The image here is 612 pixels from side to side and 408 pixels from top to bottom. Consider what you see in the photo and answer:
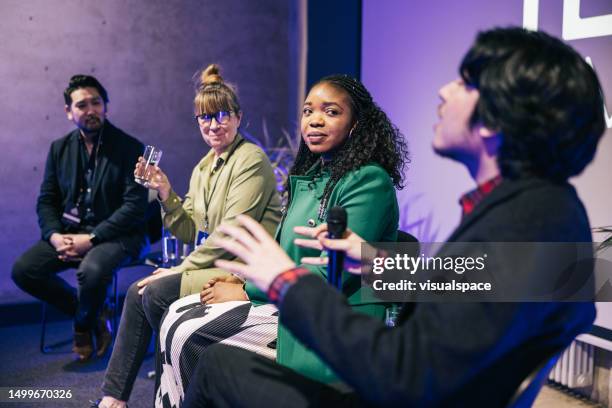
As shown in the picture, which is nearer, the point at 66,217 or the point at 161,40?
the point at 66,217

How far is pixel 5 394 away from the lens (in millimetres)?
2865

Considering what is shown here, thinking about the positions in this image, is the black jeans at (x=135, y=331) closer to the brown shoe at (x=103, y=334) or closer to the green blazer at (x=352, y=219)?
the green blazer at (x=352, y=219)

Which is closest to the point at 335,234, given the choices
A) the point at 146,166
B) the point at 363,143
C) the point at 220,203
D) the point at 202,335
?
the point at 363,143

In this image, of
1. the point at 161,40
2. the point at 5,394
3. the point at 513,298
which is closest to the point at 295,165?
the point at 513,298

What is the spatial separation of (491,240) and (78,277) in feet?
9.42

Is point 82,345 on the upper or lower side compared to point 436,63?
lower

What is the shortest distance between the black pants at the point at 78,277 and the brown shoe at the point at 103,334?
0.26 feet

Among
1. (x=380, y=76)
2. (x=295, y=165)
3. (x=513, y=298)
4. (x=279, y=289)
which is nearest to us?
(x=513, y=298)

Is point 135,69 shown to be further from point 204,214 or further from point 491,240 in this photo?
point 491,240

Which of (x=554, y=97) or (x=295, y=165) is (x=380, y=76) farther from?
(x=554, y=97)

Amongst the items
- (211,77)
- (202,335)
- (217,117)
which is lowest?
(202,335)

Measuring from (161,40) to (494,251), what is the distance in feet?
12.5

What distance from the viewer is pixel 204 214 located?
9.28ft

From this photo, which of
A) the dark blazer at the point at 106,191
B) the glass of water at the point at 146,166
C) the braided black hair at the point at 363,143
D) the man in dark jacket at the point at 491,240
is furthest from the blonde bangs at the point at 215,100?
the man in dark jacket at the point at 491,240
